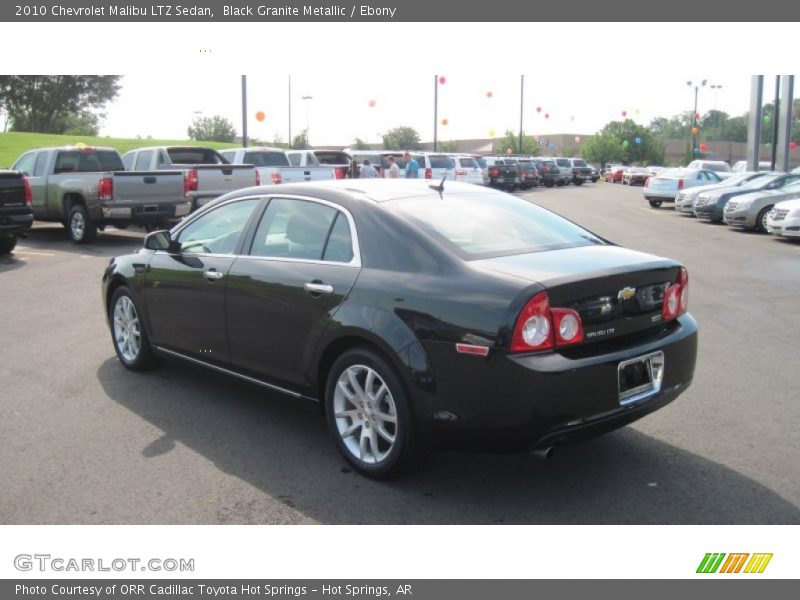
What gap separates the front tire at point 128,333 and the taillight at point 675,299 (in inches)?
160

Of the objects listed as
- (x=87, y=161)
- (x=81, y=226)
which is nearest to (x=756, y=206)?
(x=81, y=226)

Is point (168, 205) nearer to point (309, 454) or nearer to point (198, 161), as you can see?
point (198, 161)

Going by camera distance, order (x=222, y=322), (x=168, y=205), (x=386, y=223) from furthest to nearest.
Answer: (x=168, y=205), (x=222, y=322), (x=386, y=223)

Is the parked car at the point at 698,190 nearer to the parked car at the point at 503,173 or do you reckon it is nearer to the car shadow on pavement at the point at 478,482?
the parked car at the point at 503,173

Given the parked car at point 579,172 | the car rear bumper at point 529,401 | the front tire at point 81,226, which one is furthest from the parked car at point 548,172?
the car rear bumper at point 529,401

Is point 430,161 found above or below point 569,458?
above

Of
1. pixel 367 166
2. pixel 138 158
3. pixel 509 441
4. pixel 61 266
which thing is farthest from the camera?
pixel 367 166

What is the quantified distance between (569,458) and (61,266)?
1073 cm

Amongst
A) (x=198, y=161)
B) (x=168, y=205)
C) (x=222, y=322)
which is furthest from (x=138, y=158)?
(x=222, y=322)

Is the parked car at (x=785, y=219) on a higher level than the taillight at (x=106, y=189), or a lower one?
lower

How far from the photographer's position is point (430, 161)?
33.0 metres

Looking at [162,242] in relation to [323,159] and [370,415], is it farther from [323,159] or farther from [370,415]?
[323,159]

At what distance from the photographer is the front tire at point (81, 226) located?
616 inches

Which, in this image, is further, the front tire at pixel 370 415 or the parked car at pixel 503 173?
the parked car at pixel 503 173
